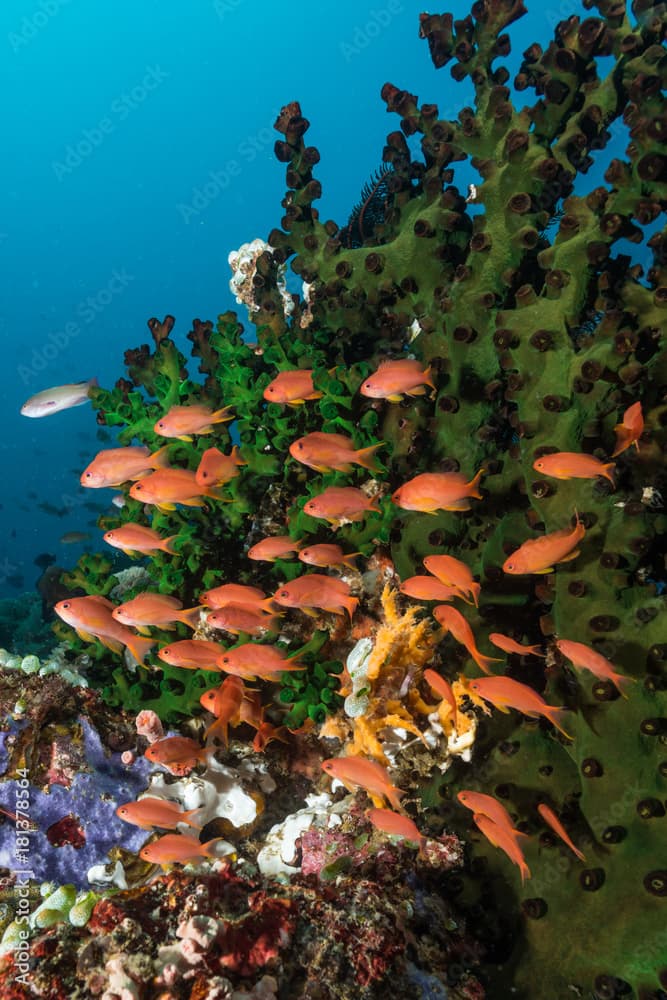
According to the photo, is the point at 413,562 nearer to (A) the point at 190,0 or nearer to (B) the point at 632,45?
(B) the point at 632,45

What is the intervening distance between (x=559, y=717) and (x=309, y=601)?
1.64 metres

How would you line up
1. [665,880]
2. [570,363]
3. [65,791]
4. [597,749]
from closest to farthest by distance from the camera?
1. [665,880]
2. [597,749]
3. [570,363]
4. [65,791]

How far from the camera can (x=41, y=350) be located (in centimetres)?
11519

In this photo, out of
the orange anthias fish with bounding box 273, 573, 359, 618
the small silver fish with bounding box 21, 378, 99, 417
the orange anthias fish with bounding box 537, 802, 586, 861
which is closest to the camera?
the orange anthias fish with bounding box 537, 802, 586, 861

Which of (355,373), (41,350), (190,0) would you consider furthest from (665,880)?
(190,0)

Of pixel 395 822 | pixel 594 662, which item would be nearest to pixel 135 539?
pixel 395 822

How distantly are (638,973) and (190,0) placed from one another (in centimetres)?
21092

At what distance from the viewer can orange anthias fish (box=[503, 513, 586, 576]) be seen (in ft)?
10.5

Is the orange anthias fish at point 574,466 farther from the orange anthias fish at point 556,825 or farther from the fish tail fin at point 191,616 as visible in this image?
the fish tail fin at point 191,616

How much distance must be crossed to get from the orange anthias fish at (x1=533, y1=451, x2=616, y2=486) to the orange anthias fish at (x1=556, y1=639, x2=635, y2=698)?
0.93 metres

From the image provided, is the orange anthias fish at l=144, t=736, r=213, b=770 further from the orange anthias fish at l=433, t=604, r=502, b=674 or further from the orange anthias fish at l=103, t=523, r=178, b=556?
the orange anthias fish at l=433, t=604, r=502, b=674

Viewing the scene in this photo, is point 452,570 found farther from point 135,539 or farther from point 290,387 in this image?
point 135,539

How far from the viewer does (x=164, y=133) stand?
156 m

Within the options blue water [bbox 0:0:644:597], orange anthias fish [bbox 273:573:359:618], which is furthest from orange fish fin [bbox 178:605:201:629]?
blue water [bbox 0:0:644:597]
